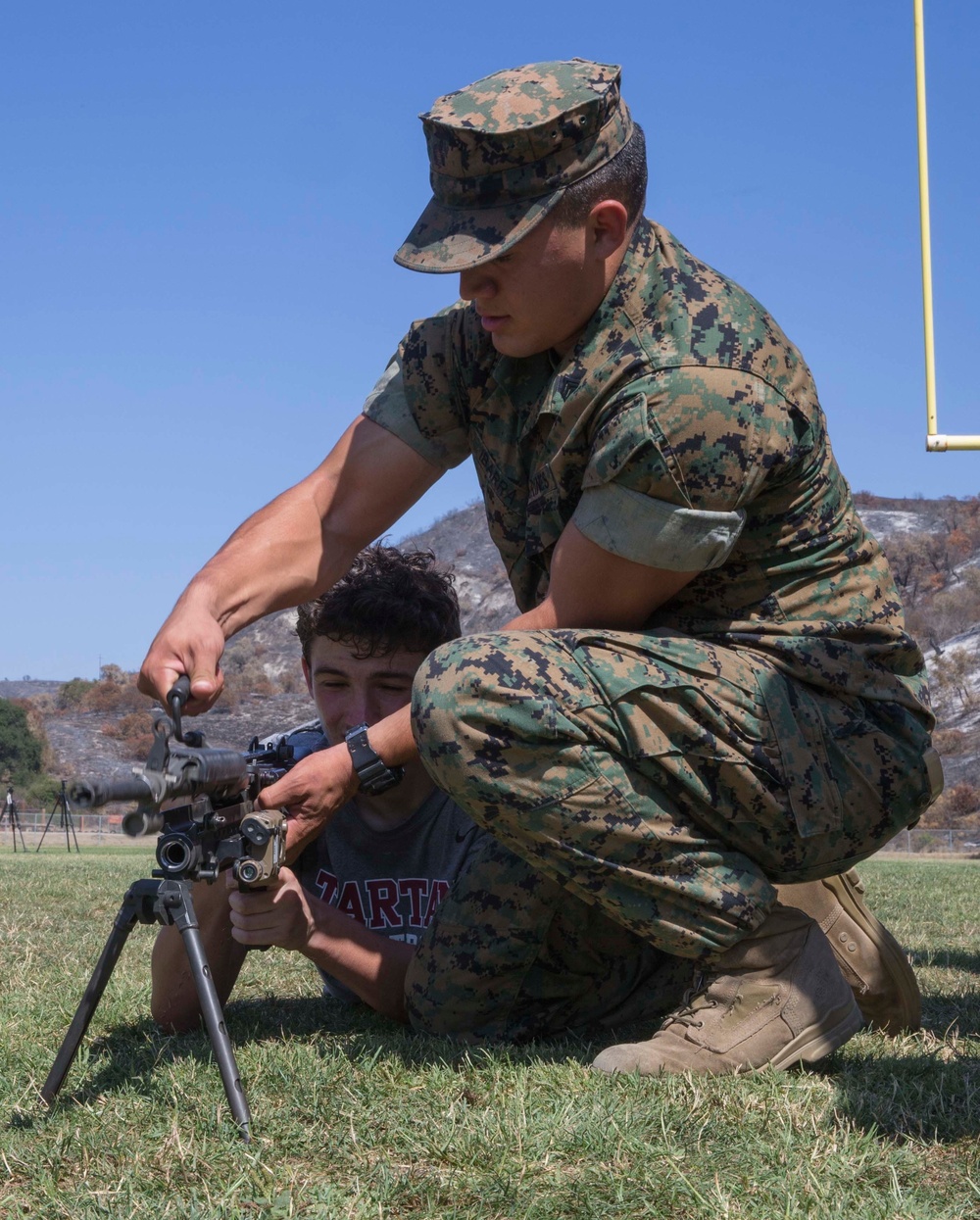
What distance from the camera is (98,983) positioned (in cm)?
276

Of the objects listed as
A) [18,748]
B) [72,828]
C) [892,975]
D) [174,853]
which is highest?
[174,853]

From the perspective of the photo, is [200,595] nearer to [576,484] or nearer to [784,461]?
A: [576,484]

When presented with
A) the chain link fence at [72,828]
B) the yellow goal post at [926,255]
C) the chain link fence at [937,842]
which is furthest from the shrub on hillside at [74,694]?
the yellow goal post at [926,255]

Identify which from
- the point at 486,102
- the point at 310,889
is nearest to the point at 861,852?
the point at 310,889

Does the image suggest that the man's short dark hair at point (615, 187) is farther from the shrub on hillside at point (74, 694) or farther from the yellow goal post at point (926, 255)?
the shrub on hillside at point (74, 694)

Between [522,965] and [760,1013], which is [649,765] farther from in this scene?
[522,965]

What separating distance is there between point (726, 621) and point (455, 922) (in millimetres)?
991

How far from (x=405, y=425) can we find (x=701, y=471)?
3.73ft

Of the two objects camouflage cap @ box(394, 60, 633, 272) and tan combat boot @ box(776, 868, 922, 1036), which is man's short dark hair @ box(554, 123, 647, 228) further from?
tan combat boot @ box(776, 868, 922, 1036)

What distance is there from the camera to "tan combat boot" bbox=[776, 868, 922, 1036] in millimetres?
3451

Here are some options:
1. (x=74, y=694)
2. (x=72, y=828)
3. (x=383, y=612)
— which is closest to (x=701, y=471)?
(x=383, y=612)

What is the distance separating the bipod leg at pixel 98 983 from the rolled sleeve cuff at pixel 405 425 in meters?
1.59

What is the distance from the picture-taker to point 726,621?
325cm

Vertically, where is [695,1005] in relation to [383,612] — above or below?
below
